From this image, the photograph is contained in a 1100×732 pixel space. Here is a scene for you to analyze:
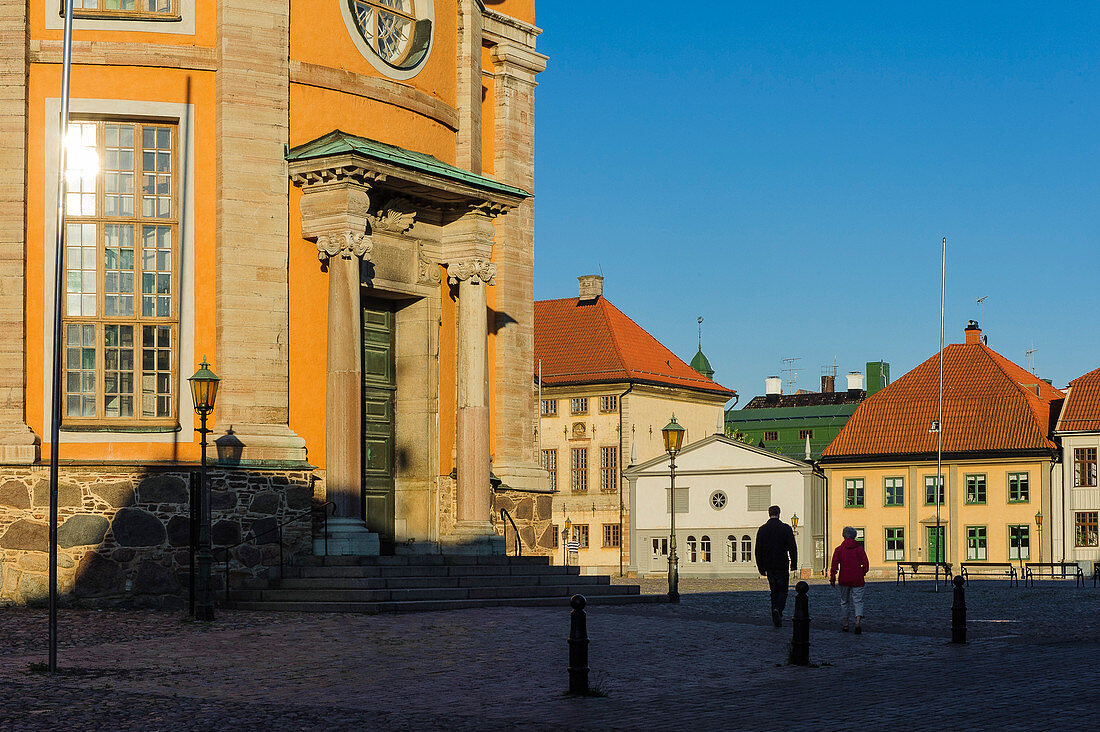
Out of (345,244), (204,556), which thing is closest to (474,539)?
(345,244)

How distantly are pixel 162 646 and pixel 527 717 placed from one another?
6211mm

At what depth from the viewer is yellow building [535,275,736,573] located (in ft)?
267

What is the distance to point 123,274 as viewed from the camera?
22391mm

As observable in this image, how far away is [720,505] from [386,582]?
176 ft

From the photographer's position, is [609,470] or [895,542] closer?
A: [895,542]

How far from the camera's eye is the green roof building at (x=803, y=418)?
4109 inches

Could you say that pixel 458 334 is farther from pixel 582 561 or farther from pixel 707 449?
pixel 582 561

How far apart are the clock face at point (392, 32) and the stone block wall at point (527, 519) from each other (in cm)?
785

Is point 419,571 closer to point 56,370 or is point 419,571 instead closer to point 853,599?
point 853,599

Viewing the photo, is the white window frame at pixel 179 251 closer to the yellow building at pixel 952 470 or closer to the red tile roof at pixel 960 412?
the yellow building at pixel 952 470

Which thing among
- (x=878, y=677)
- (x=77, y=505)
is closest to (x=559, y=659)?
(x=878, y=677)

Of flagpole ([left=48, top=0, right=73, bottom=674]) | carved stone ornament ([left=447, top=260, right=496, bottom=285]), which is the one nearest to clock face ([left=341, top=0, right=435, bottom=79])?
carved stone ornament ([left=447, top=260, right=496, bottom=285])

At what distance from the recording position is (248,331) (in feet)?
73.0

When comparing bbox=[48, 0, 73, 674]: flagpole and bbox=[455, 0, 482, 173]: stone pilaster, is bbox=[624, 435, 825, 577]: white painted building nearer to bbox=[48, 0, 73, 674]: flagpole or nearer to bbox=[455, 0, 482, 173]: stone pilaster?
bbox=[455, 0, 482, 173]: stone pilaster
